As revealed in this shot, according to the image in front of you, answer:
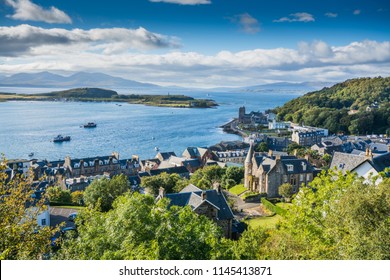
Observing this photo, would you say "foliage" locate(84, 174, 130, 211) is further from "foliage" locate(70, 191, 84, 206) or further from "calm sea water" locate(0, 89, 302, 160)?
"calm sea water" locate(0, 89, 302, 160)

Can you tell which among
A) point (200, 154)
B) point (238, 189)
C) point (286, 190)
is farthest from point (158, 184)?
point (200, 154)

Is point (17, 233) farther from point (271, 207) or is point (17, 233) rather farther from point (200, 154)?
point (200, 154)

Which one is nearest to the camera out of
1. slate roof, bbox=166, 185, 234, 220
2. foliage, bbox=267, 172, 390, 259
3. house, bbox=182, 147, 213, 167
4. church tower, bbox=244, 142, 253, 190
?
foliage, bbox=267, 172, 390, 259

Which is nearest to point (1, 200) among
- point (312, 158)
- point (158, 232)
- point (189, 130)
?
point (158, 232)

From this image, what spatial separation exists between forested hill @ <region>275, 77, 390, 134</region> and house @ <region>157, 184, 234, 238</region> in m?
69.6

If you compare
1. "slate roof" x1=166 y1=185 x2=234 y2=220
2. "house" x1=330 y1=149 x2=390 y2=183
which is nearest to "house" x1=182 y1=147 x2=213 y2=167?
"house" x1=330 y1=149 x2=390 y2=183

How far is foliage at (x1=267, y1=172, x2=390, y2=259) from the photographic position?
241 inches

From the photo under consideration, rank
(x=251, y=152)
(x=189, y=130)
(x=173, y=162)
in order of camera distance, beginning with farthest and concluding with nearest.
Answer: (x=189, y=130) < (x=173, y=162) < (x=251, y=152)

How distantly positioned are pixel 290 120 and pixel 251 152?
245 ft

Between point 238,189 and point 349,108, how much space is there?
82.5m

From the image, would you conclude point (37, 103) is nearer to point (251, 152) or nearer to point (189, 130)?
point (189, 130)

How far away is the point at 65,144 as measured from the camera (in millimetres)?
69812

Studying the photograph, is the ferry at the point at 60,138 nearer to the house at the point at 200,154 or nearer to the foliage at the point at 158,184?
the house at the point at 200,154

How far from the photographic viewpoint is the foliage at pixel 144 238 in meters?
6.78
